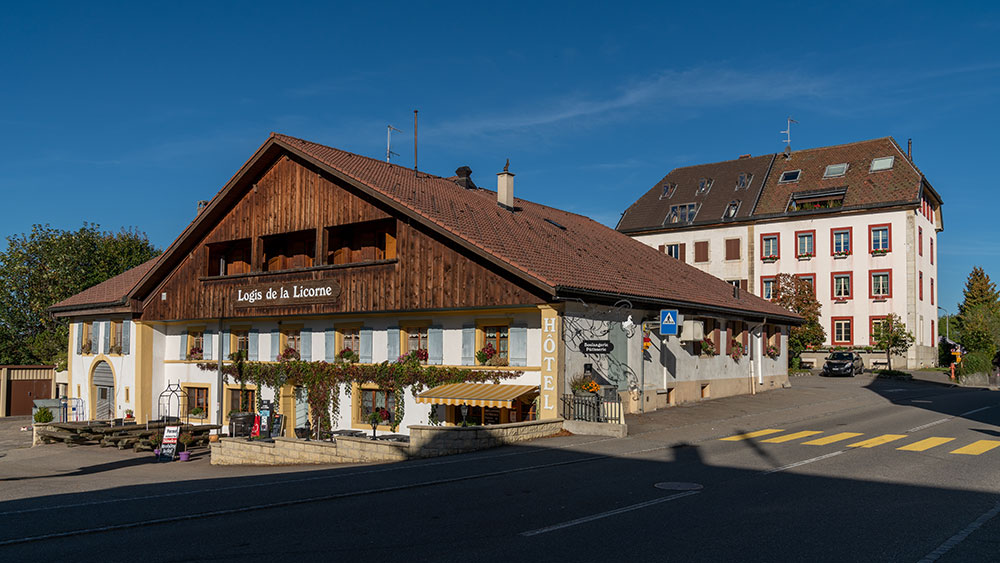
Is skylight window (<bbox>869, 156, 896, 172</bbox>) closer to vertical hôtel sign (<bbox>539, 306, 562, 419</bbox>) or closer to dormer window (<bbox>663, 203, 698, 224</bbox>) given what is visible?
dormer window (<bbox>663, 203, 698, 224</bbox>)

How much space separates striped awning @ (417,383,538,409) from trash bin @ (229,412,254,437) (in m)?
8.70

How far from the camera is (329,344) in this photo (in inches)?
1104

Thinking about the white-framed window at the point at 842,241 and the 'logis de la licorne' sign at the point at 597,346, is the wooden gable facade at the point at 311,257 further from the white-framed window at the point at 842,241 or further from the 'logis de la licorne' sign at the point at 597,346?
the white-framed window at the point at 842,241

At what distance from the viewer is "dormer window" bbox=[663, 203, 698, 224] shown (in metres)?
65.4

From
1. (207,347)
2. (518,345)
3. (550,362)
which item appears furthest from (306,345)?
(550,362)

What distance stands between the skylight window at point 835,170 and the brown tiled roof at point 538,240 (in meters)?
28.6

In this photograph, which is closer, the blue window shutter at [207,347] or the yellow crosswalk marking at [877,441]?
the yellow crosswalk marking at [877,441]

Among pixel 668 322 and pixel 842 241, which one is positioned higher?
pixel 842 241

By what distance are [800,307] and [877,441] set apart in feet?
119

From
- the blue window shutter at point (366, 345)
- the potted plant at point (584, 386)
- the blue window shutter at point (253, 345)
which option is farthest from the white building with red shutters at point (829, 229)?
the blue window shutter at point (253, 345)

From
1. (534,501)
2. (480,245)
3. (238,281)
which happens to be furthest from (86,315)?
(534,501)

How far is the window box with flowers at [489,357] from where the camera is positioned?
2313cm


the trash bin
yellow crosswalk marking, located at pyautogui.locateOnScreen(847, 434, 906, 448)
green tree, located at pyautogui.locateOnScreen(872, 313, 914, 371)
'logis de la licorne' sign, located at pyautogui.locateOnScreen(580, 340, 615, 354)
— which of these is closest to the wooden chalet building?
'logis de la licorne' sign, located at pyautogui.locateOnScreen(580, 340, 615, 354)

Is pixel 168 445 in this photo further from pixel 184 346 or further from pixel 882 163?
pixel 882 163
